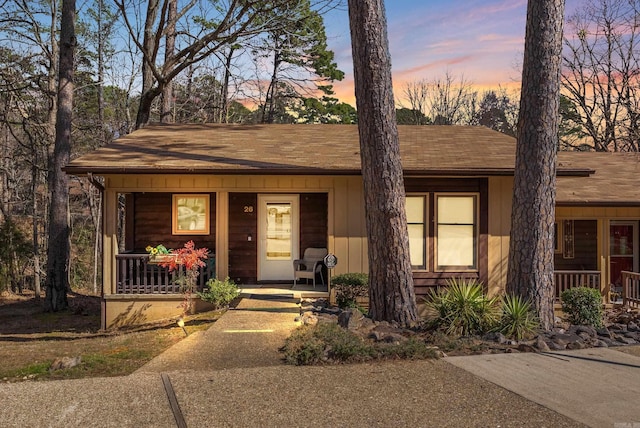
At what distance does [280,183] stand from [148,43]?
7.99 meters

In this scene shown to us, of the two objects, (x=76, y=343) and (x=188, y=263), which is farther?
(x=188, y=263)

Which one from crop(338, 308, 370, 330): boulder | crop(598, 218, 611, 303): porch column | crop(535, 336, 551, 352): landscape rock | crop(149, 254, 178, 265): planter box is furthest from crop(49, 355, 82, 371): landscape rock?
crop(598, 218, 611, 303): porch column

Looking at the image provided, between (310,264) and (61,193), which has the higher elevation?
(61,193)

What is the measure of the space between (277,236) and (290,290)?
5.29 ft

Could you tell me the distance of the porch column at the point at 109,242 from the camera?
1063 centimetres

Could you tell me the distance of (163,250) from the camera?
1058 centimetres

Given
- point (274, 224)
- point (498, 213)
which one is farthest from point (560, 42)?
point (274, 224)

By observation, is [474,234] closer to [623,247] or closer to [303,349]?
[623,247]

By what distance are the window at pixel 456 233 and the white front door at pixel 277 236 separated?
3.40 metres

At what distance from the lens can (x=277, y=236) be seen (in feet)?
41.4

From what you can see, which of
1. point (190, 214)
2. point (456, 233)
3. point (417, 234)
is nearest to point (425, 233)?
point (417, 234)

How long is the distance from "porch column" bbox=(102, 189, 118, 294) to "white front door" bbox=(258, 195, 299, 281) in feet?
10.7

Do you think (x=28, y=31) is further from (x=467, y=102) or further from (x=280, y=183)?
(x=467, y=102)

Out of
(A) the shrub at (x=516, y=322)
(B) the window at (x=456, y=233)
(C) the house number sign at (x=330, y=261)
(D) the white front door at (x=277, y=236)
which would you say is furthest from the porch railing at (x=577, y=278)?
(D) the white front door at (x=277, y=236)
